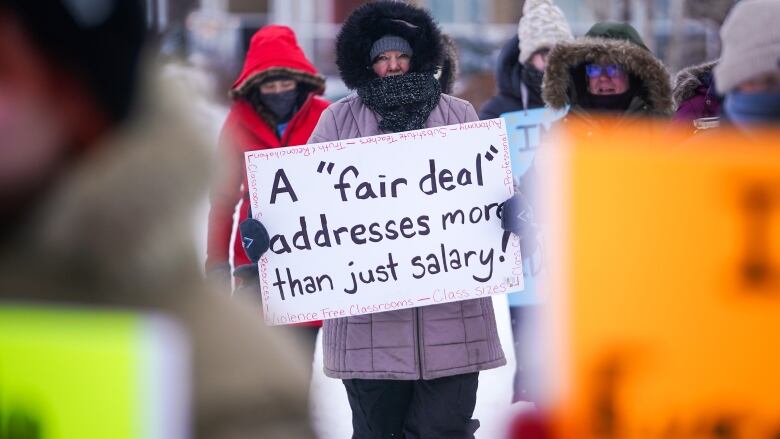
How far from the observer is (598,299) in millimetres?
1721

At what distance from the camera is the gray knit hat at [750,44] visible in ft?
9.69

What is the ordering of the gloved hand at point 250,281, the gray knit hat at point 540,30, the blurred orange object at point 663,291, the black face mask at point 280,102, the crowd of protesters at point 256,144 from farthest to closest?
the gray knit hat at point 540,30 < the black face mask at point 280,102 < the gloved hand at point 250,281 < the blurred orange object at point 663,291 < the crowd of protesters at point 256,144

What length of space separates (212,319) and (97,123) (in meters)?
0.25

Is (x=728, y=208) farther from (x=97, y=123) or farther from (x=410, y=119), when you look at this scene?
(x=410, y=119)

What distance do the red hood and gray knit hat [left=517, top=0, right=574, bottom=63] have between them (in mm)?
1158

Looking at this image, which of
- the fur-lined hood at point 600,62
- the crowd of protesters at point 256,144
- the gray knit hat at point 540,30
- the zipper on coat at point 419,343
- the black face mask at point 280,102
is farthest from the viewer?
the gray knit hat at point 540,30

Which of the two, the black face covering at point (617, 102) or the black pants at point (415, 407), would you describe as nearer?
the black pants at point (415, 407)

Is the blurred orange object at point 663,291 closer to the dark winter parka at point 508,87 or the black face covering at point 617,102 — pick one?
the black face covering at point 617,102

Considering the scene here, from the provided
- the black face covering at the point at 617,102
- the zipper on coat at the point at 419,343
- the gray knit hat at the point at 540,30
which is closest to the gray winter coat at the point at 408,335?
the zipper on coat at the point at 419,343

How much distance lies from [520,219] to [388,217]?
17.7 inches

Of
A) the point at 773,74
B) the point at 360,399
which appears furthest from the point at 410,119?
the point at 773,74

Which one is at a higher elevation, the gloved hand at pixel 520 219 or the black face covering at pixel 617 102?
the black face covering at pixel 617 102

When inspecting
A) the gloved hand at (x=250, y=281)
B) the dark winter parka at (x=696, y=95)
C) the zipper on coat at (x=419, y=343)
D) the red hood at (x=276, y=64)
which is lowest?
the zipper on coat at (x=419, y=343)

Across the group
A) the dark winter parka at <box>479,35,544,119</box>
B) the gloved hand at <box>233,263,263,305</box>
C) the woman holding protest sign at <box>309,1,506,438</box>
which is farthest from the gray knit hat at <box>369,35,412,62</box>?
the dark winter parka at <box>479,35,544,119</box>
